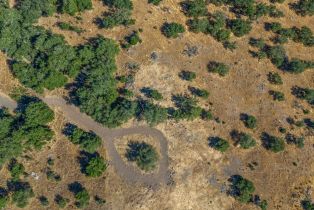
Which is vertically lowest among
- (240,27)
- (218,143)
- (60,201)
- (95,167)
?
(60,201)

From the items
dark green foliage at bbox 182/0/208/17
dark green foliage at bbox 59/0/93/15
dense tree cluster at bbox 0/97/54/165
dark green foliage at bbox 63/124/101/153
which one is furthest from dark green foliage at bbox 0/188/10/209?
dark green foliage at bbox 182/0/208/17

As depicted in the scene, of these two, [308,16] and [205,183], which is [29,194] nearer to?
[205,183]

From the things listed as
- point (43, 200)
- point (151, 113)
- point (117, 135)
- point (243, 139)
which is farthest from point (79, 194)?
point (243, 139)

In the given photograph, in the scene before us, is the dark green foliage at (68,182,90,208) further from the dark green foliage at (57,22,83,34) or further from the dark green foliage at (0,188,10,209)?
the dark green foliage at (57,22,83,34)

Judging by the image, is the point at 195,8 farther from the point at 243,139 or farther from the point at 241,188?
the point at 241,188

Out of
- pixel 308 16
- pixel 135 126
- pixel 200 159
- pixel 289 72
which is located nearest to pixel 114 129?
pixel 135 126

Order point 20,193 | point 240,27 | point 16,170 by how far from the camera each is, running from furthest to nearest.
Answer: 1. point 240,27
2. point 16,170
3. point 20,193
